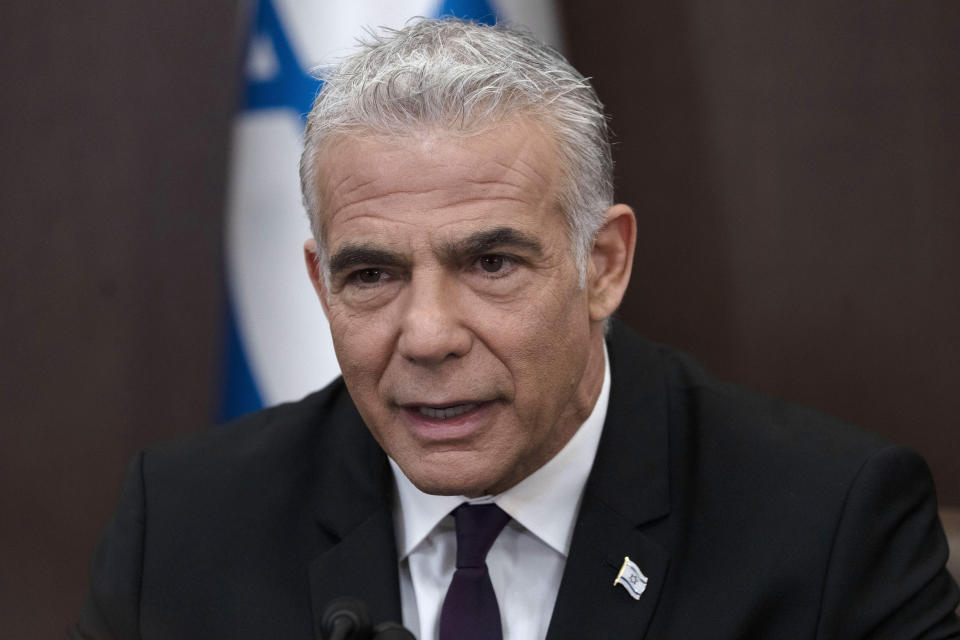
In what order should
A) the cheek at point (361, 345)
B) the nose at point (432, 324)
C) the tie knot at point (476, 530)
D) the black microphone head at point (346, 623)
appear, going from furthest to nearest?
1. the tie knot at point (476, 530)
2. the cheek at point (361, 345)
3. the nose at point (432, 324)
4. the black microphone head at point (346, 623)

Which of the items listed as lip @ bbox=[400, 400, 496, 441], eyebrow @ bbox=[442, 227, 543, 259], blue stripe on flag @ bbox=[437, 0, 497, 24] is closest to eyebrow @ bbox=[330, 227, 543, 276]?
eyebrow @ bbox=[442, 227, 543, 259]

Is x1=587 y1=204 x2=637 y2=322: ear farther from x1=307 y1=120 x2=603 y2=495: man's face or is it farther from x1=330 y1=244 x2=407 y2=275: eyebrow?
x1=330 y1=244 x2=407 y2=275: eyebrow

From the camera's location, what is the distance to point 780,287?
3.02 m

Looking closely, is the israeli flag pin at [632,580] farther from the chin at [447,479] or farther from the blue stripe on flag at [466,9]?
the blue stripe on flag at [466,9]

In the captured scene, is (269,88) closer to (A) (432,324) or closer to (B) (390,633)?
(A) (432,324)

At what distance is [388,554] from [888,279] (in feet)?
5.63

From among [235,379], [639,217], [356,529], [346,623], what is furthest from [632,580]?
[639,217]

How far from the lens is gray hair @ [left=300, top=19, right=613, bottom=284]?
158 cm

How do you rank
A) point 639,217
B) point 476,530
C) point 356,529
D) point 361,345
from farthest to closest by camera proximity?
point 639,217
point 356,529
point 476,530
point 361,345

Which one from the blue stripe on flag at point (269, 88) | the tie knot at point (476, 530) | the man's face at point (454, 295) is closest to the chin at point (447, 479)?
the man's face at point (454, 295)

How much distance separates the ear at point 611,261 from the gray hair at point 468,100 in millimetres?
42

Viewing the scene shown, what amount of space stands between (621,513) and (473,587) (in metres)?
0.26

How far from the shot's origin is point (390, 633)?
1.12 meters

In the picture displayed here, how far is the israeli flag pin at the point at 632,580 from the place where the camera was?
5.56 ft
